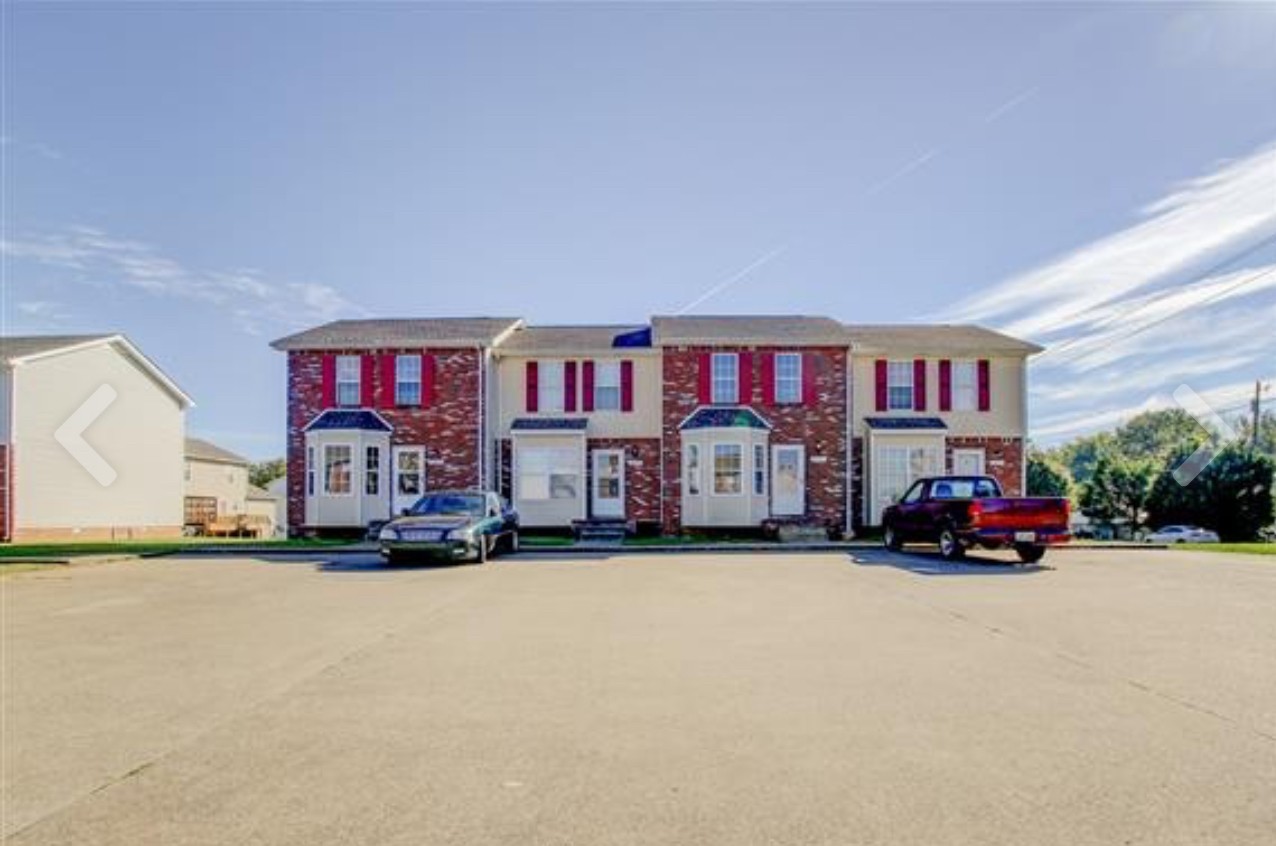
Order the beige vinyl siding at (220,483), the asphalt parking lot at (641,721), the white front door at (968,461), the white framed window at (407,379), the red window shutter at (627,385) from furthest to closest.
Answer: the beige vinyl siding at (220,483) → the white front door at (968,461) → the red window shutter at (627,385) → the white framed window at (407,379) → the asphalt parking lot at (641,721)

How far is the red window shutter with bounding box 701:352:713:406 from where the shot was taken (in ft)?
91.0

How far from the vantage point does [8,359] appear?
27578 millimetres

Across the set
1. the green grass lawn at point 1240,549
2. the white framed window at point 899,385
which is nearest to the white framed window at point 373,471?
the white framed window at point 899,385

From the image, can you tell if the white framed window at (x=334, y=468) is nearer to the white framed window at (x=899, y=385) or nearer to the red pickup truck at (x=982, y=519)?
the red pickup truck at (x=982, y=519)

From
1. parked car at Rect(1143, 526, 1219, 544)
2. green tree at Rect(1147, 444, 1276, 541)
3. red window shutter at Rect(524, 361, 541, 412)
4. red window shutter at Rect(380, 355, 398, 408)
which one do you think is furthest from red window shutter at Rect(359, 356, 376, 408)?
green tree at Rect(1147, 444, 1276, 541)

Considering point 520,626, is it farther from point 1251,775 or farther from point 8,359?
point 8,359

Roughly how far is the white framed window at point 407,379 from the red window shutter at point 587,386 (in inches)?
206

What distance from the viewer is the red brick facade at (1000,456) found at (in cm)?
2897

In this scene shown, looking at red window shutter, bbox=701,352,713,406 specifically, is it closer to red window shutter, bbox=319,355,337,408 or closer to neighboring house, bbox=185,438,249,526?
red window shutter, bbox=319,355,337,408

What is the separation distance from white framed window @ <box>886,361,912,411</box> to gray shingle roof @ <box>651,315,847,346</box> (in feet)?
7.27

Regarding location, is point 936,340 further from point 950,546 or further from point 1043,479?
point 1043,479

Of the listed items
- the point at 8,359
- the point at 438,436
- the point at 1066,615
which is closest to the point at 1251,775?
the point at 1066,615

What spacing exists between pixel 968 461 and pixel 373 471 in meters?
19.3

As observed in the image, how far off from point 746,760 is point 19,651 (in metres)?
7.61
